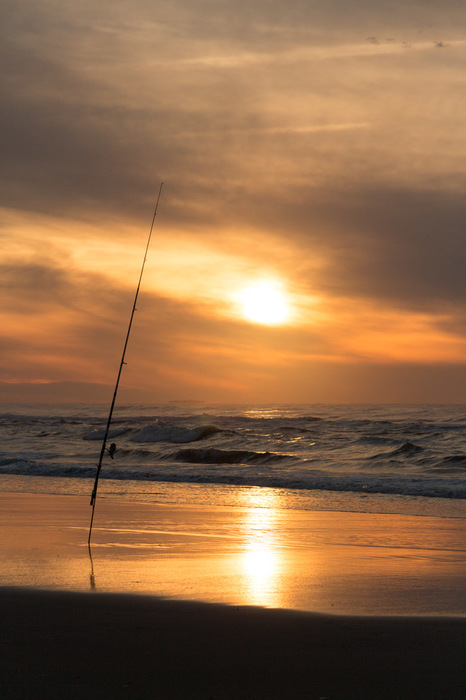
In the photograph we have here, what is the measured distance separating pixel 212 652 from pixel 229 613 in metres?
0.80

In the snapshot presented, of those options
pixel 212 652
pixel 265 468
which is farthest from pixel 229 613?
pixel 265 468

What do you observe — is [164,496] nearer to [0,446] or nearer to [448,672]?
[448,672]

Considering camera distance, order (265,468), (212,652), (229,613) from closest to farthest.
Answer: (212,652) → (229,613) → (265,468)

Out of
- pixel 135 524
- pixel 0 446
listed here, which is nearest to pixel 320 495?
pixel 135 524

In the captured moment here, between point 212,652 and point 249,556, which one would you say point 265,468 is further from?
point 212,652

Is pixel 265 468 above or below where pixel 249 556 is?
above

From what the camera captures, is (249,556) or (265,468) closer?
(249,556)

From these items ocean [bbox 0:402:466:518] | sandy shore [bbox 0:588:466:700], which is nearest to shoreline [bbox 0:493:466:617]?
sandy shore [bbox 0:588:466:700]

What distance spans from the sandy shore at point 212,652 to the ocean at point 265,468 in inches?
279

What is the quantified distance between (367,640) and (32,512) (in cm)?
709

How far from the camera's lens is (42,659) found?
12.1 feet

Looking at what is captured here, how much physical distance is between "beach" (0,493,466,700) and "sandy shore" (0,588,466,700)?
0.01 meters

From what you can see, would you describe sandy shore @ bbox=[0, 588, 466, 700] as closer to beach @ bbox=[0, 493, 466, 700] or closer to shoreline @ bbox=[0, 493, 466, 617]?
beach @ bbox=[0, 493, 466, 700]

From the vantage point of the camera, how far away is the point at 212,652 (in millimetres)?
3895
